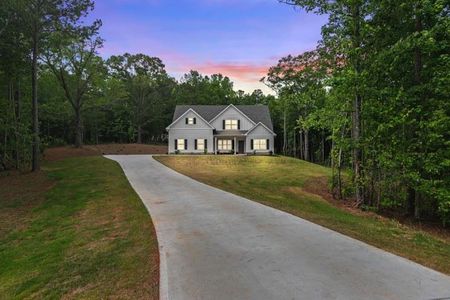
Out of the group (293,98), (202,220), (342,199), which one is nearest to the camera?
(202,220)

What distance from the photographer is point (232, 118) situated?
40.8 m

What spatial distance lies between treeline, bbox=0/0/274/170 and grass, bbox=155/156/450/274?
12199 mm

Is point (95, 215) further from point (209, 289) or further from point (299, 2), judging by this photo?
point (299, 2)

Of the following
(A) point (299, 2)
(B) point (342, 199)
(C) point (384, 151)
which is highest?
(A) point (299, 2)

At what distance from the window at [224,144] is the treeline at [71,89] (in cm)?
1541

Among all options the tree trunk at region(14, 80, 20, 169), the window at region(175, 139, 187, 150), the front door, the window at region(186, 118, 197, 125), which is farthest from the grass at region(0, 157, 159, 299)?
the front door

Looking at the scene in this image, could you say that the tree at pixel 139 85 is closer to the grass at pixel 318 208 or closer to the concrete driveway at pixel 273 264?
the grass at pixel 318 208

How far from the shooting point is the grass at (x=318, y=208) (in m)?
6.73

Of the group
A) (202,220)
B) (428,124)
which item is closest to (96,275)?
(202,220)

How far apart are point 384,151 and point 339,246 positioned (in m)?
7.82

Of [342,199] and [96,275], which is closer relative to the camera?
[96,275]

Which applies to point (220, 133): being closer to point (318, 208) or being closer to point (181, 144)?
Result: point (181, 144)

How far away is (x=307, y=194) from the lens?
16641mm

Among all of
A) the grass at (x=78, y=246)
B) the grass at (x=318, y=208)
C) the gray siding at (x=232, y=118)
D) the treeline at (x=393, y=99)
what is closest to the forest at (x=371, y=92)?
the treeline at (x=393, y=99)
